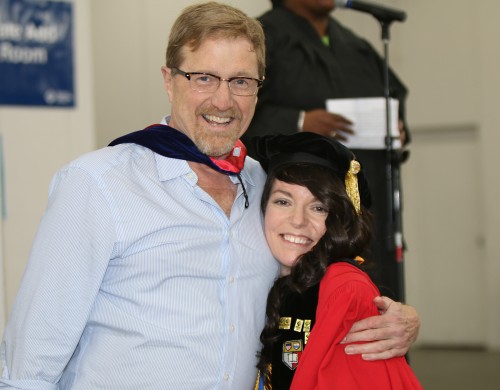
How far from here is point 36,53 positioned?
360 cm

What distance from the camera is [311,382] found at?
6.18 ft

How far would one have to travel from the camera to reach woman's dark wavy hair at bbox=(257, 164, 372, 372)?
2.08m

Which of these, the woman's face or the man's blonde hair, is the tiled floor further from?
the man's blonde hair

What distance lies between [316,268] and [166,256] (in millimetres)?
449

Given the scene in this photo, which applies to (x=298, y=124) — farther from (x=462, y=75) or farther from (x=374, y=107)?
(x=462, y=75)

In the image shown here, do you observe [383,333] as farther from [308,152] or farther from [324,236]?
[308,152]

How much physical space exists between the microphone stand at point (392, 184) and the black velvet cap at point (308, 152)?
0.99 meters

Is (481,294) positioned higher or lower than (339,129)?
lower

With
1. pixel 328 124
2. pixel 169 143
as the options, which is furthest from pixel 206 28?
pixel 328 124

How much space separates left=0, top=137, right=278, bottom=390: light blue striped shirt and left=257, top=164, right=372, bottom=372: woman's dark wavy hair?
0.15 meters

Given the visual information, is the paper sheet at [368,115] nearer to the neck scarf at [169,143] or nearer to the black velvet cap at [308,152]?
the black velvet cap at [308,152]

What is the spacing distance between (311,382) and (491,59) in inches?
209

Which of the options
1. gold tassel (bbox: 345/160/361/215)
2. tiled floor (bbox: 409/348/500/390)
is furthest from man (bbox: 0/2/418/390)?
tiled floor (bbox: 409/348/500/390)

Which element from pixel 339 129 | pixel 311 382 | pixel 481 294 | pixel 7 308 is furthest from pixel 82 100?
pixel 481 294
